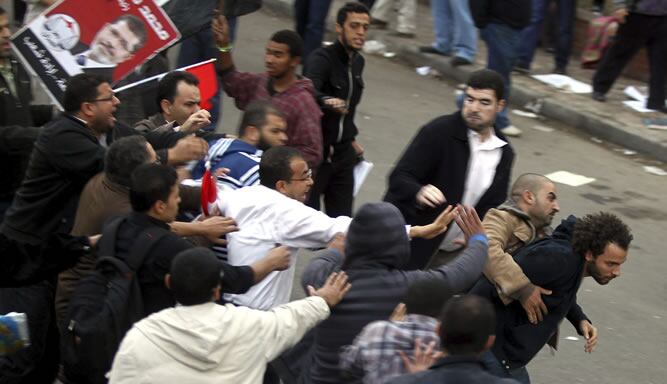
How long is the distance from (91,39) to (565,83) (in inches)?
259

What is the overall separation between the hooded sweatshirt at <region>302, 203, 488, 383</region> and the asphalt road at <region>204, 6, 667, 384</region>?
7.44 ft

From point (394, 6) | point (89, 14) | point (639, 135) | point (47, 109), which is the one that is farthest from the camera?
point (394, 6)

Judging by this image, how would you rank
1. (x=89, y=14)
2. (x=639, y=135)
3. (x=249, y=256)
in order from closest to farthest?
(x=249, y=256) < (x=89, y=14) < (x=639, y=135)

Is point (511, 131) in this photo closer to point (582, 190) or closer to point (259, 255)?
point (582, 190)

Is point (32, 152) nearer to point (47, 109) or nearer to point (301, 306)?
point (47, 109)

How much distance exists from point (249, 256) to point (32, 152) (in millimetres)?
1332

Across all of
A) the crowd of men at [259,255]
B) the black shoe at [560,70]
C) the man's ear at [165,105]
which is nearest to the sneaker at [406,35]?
the black shoe at [560,70]


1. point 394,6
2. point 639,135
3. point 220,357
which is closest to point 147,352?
point 220,357

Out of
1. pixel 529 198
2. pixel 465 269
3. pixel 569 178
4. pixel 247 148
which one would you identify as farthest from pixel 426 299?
pixel 569 178

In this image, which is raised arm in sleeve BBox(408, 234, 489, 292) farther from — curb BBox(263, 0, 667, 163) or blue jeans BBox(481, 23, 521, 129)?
curb BBox(263, 0, 667, 163)

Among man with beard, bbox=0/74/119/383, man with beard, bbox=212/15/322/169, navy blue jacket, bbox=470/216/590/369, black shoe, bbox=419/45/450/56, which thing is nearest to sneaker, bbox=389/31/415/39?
black shoe, bbox=419/45/450/56

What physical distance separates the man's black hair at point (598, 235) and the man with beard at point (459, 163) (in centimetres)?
95

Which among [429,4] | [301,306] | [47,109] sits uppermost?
[301,306]

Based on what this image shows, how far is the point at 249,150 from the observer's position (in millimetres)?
5422
